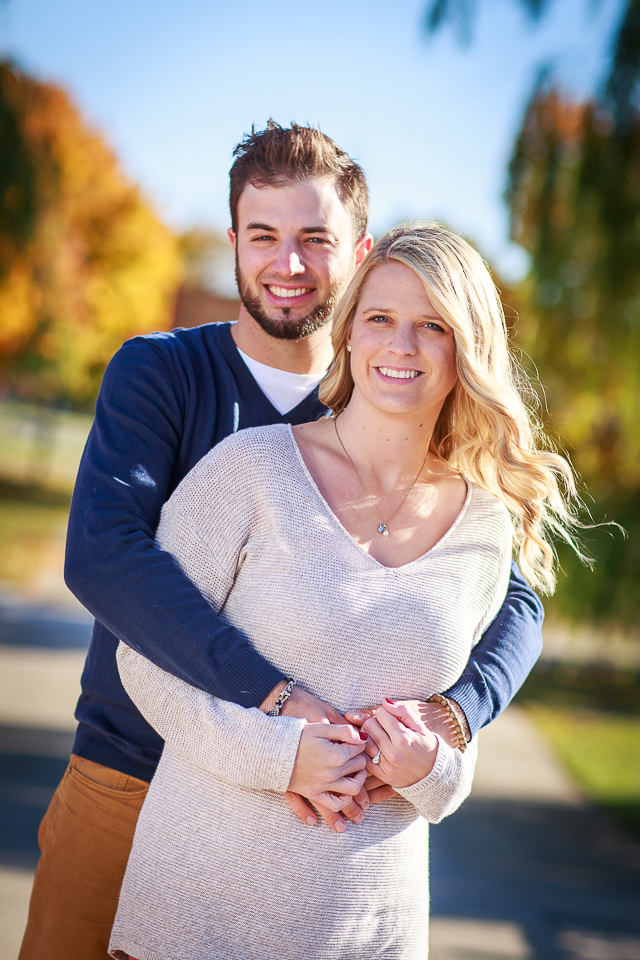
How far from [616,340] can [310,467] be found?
14.5ft

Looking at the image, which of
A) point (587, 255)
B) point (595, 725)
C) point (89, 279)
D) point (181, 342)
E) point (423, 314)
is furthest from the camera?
point (89, 279)

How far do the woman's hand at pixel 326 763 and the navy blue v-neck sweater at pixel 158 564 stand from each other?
0.12 metres

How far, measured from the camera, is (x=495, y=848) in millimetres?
5148

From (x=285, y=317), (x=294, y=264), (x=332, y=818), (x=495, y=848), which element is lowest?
(x=495, y=848)

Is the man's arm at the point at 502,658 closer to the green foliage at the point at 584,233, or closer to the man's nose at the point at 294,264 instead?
the man's nose at the point at 294,264

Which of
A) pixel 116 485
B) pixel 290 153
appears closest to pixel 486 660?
pixel 116 485

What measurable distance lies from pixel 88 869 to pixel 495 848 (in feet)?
11.6

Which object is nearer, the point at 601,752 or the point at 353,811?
the point at 353,811

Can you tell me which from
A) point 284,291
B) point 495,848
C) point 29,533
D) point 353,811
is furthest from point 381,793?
point 29,533

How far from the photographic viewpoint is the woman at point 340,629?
1726 millimetres

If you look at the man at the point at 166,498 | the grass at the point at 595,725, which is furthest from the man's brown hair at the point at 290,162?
the grass at the point at 595,725

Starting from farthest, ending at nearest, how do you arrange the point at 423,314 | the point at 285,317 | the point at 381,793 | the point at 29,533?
1. the point at 29,533
2. the point at 285,317
3. the point at 423,314
4. the point at 381,793

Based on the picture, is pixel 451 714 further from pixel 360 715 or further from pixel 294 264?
pixel 294 264

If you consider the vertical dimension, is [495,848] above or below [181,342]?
below
